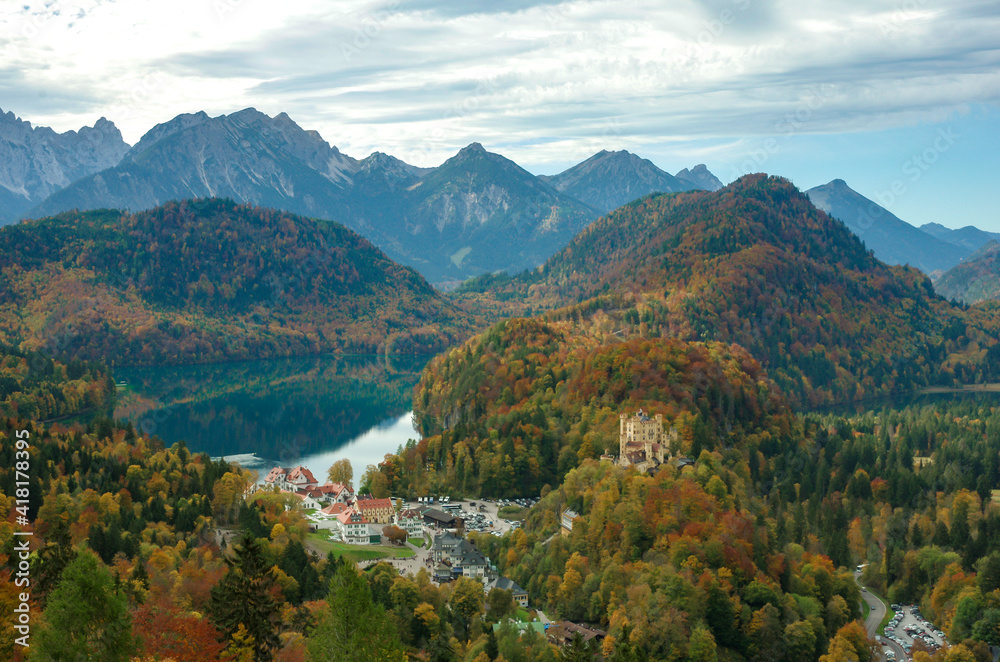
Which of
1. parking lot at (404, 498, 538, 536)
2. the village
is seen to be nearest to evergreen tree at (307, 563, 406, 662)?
the village

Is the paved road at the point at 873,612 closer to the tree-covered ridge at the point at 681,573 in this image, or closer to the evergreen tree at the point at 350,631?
the tree-covered ridge at the point at 681,573

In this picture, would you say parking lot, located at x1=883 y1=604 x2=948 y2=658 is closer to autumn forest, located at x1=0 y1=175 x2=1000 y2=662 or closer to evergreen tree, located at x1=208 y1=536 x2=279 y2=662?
autumn forest, located at x1=0 y1=175 x2=1000 y2=662

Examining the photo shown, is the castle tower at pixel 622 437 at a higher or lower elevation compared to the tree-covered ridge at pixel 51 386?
higher

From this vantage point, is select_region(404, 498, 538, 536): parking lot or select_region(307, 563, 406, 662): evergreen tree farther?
select_region(404, 498, 538, 536): parking lot

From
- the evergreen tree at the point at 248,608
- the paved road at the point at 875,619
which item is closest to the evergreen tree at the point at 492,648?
the evergreen tree at the point at 248,608

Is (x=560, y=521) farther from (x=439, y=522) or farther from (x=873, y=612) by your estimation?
(x=873, y=612)

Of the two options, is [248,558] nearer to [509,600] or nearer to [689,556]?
[509,600]

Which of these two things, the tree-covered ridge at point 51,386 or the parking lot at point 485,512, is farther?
the tree-covered ridge at point 51,386
